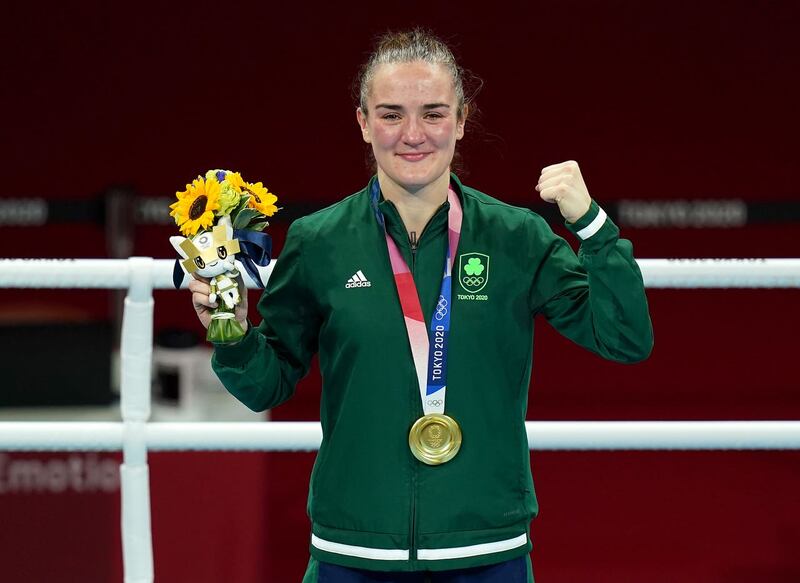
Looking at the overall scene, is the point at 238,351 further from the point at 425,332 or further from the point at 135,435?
the point at 135,435

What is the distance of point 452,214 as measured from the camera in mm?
1463

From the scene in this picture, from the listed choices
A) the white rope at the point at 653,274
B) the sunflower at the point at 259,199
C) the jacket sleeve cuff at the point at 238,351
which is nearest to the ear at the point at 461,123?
the sunflower at the point at 259,199

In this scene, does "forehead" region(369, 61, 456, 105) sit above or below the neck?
above

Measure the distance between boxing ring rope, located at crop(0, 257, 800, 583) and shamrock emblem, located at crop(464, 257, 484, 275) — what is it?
1.87 ft

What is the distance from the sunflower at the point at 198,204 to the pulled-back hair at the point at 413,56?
22cm

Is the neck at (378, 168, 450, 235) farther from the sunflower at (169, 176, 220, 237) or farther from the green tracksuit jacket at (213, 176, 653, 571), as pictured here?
the sunflower at (169, 176, 220, 237)

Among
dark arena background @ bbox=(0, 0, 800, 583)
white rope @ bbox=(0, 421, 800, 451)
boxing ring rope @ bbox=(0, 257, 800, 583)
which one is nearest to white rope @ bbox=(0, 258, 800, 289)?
boxing ring rope @ bbox=(0, 257, 800, 583)

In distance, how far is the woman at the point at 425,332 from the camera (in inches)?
54.8

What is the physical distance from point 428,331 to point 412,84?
29 centimetres

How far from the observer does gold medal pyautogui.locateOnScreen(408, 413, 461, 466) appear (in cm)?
138

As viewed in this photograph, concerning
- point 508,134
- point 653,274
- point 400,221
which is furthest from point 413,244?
point 508,134

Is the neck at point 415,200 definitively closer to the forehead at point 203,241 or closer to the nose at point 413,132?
the nose at point 413,132

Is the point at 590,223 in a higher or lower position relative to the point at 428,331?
higher

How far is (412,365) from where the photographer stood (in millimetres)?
1407
